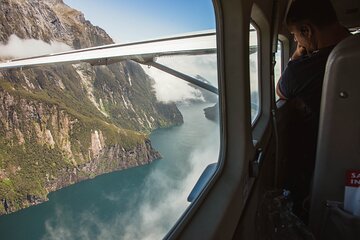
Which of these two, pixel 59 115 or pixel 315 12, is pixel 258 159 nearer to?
pixel 315 12

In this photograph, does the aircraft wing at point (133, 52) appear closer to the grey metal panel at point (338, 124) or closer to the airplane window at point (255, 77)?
the grey metal panel at point (338, 124)

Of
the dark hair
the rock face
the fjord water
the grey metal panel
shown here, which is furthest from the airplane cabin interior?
the rock face

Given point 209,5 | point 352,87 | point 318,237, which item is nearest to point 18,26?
point 209,5

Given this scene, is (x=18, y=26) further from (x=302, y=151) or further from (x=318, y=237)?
(x=302, y=151)

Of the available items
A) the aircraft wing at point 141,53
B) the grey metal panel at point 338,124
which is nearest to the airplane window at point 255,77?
the grey metal panel at point 338,124

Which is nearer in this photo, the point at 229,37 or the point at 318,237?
the point at 229,37

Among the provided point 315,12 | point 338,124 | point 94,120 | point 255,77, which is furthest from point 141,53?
point 255,77
